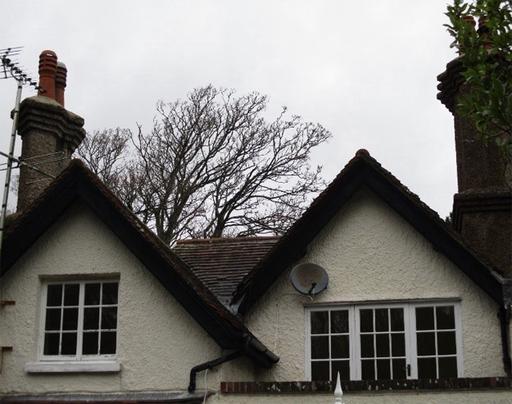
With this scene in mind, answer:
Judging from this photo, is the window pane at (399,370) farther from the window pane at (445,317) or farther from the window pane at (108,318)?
the window pane at (108,318)

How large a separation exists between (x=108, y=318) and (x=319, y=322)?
9.29 feet

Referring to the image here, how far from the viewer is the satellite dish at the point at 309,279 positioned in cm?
1189

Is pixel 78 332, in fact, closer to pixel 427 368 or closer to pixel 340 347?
pixel 340 347

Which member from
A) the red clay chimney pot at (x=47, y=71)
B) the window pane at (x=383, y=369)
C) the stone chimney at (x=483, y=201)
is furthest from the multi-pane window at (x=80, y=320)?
the stone chimney at (x=483, y=201)

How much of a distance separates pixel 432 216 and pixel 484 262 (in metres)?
0.89

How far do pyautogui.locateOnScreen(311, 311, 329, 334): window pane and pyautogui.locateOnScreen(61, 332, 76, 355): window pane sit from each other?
3192mm

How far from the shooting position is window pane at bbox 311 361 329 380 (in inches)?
463

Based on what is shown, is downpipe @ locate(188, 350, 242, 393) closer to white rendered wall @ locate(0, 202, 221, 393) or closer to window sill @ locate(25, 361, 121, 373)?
white rendered wall @ locate(0, 202, 221, 393)

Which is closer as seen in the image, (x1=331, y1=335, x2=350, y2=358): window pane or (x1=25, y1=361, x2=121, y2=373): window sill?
(x1=25, y1=361, x2=121, y2=373): window sill

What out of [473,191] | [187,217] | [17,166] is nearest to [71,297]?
[17,166]

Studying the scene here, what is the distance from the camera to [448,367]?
11430mm

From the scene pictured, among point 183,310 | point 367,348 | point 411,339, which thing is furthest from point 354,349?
point 183,310

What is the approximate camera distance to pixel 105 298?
11961 millimetres

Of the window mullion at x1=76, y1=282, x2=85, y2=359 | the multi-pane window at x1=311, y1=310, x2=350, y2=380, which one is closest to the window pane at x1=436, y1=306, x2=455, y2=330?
the multi-pane window at x1=311, y1=310, x2=350, y2=380
